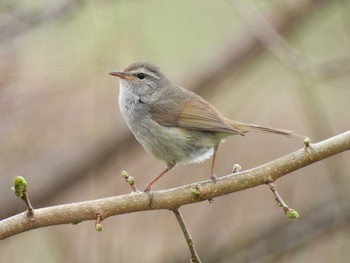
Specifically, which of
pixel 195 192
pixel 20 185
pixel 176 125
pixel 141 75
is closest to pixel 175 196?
pixel 195 192

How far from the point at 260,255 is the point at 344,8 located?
2.88m

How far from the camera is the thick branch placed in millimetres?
4074

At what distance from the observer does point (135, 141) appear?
27.5ft

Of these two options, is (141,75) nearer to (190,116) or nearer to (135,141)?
(190,116)

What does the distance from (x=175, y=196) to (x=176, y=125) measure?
136 cm

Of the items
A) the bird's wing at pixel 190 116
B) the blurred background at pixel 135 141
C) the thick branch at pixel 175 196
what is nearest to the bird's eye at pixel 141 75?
the bird's wing at pixel 190 116

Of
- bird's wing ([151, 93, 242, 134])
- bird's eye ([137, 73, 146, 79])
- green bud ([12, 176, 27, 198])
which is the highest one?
bird's eye ([137, 73, 146, 79])

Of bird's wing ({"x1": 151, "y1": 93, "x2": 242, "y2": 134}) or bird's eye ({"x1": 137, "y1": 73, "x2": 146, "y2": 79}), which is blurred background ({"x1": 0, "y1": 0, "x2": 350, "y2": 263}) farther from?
bird's wing ({"x1": 151, "y1": 93, "x2": 242, "y2": 134})

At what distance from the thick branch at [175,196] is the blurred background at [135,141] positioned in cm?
278

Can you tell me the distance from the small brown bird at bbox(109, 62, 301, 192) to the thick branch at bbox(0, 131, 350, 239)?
0.88 meters

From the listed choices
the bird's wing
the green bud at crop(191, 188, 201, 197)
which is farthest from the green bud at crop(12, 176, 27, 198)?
the bird's wing

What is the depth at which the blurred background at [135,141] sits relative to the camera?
7458 mm

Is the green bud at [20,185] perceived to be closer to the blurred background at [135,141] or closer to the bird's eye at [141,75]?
the bird's eye at [141,75]

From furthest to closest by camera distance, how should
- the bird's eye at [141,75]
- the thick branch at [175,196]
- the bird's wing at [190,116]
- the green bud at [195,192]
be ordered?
1. the bird's eye at [141,75]
2. the bird's wing at [190,116]
3. the green bud at [195,192]
4. the thick branch at [175,196]
